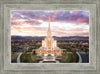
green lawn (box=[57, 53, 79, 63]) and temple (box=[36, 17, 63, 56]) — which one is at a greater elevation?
temple (box=[36, 17, 63, 56])

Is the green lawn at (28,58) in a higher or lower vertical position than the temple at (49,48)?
lower

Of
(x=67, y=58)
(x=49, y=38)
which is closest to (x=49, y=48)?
(x=49, y=38)

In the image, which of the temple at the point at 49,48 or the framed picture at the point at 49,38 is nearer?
the framed picture at the point at 49,38

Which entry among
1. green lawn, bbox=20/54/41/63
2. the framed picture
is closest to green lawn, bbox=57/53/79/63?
the framed picture

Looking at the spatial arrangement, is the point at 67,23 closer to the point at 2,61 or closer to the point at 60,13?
the point at 60,13

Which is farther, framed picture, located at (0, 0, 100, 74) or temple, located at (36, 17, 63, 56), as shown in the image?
temple, located at (36, 17, 63, 56)

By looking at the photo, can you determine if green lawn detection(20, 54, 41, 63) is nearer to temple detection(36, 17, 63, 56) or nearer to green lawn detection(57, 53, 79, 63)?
temple detection(36, 17, 63, 56)

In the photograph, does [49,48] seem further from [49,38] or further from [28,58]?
[28,58]

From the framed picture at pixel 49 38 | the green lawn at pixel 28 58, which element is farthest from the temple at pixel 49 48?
the green lawn at pixel 28 58

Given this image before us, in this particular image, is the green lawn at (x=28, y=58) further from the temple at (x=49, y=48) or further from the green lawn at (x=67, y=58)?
the green lawn at (x=67, y=58)
